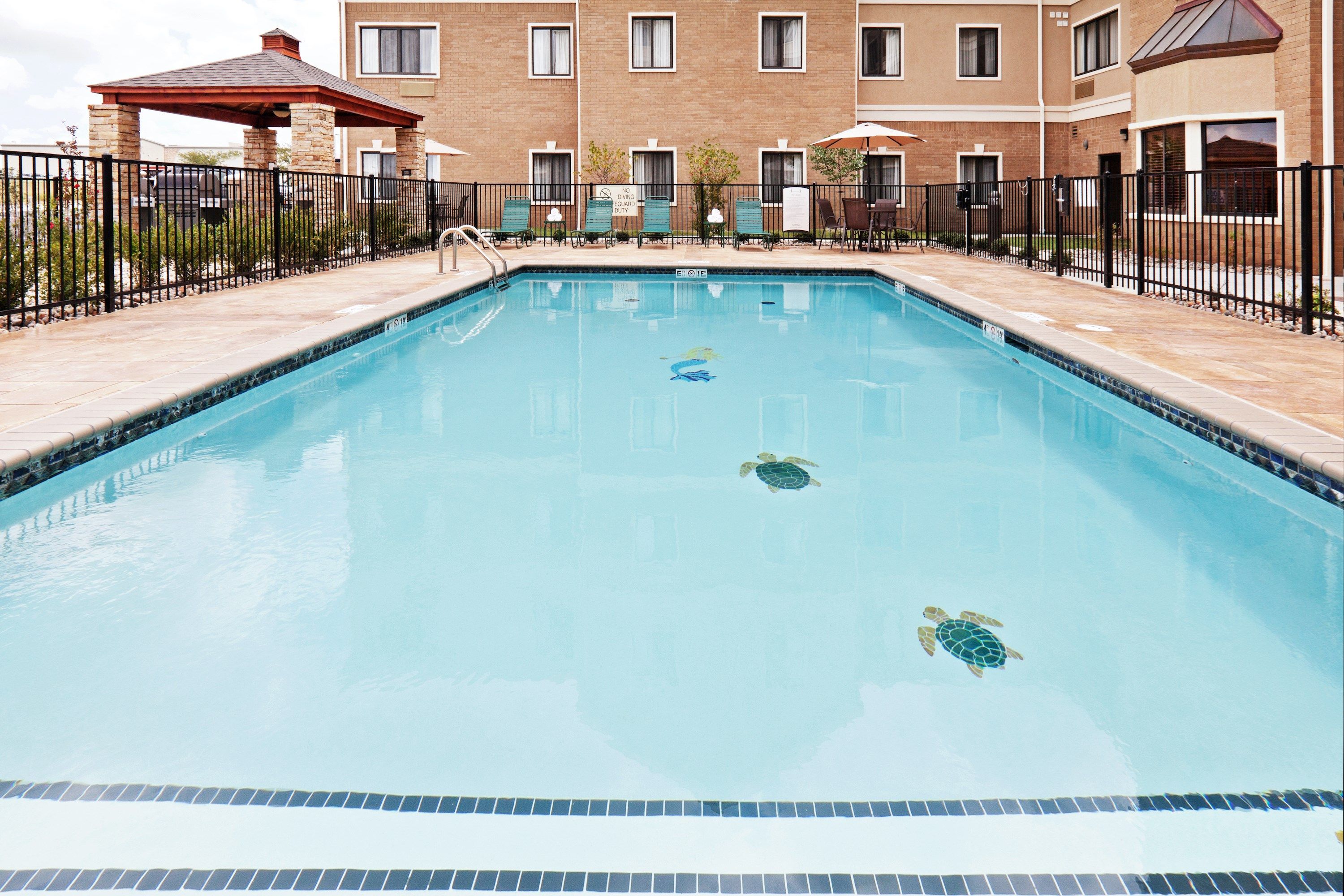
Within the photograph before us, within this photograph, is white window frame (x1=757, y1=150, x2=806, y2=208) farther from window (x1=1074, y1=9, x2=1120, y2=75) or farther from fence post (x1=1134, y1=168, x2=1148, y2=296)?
fence post (x1=1134, y1=168, x2=1148, y2=296)

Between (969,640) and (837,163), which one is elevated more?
(837,163)

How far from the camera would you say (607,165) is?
2447cm

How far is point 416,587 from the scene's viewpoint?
Answer: 3713mm

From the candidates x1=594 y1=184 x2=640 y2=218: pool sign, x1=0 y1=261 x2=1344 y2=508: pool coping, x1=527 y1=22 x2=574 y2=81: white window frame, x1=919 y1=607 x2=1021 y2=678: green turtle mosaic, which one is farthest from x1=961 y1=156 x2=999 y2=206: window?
x1=919 y1=607 x2=1021 y2=678: green turtle mosaic

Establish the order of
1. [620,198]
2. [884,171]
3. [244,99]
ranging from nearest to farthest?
[244,99] → [620,198] → [884,171]

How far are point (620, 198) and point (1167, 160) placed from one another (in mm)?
10716

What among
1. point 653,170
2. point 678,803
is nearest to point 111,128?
point 653,170

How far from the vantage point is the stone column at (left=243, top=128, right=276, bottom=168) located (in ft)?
67.7

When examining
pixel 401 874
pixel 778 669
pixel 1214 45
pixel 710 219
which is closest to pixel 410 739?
pixel 401 874

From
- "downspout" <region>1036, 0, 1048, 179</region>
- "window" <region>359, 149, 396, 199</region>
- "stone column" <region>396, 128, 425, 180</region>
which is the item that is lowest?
"stone column" <region>396, 128, 425, 180</region>

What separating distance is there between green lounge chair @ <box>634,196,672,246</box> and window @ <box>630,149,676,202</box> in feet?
11.3

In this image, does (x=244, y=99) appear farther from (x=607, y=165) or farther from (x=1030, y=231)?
(x=1030, y=231)

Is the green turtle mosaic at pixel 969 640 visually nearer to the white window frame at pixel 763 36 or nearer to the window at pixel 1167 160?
the window at pixel 1167 160

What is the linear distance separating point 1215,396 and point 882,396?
84.4 inches
